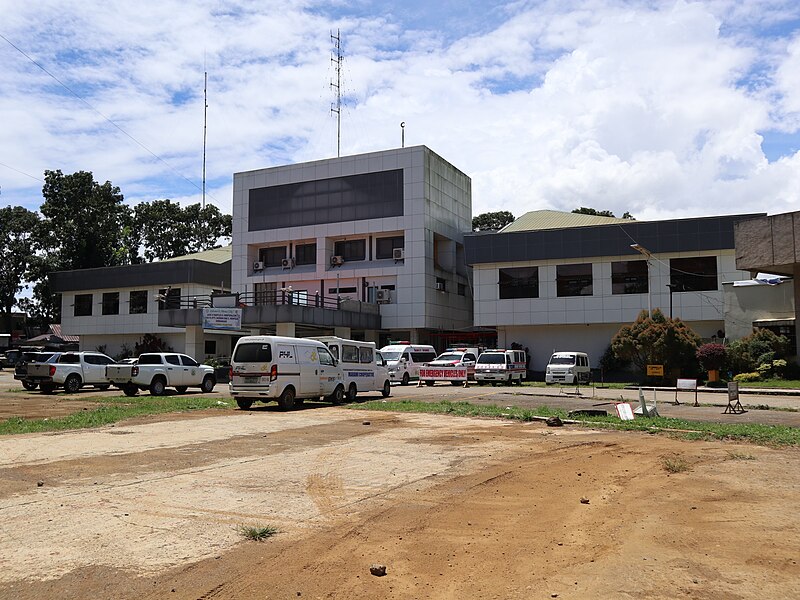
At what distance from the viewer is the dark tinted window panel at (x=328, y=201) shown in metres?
53.0

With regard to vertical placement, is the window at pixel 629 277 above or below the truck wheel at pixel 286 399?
above

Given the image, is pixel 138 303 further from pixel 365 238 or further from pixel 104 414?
pixel 104 414

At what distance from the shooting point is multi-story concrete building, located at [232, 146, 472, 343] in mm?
52125

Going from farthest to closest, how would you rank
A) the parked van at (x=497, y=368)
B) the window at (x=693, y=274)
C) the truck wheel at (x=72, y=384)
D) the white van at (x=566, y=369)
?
the window at (x=693, y=274) < the white van at (x=566, y=369) < the parked van at (x=497, y=368) < the truck wheel at (x=72, y=384)

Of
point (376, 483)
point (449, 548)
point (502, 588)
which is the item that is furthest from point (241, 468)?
point (502, 588)

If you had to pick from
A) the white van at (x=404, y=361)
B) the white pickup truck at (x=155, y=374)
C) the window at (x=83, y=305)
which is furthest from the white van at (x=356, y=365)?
the window at (x=83, y=305)

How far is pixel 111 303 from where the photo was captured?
63.4m

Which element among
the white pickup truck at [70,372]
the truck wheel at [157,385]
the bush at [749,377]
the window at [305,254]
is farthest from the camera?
the window at [305,254]

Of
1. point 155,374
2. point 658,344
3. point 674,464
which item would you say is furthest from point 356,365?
point 658,344

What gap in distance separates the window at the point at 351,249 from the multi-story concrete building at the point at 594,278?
9423mm

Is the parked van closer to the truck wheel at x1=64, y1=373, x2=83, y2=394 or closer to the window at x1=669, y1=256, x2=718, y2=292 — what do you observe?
the window at x1=669, y1=256, x2=718, y2=292

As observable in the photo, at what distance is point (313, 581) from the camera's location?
17.6ft

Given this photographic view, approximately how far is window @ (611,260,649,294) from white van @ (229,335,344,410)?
100ft

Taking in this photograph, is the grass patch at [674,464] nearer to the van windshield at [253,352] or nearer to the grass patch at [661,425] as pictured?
the grass patch at [661,425]
